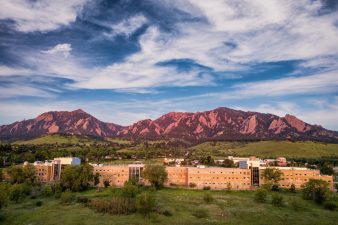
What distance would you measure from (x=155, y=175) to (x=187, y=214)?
39.7 metres

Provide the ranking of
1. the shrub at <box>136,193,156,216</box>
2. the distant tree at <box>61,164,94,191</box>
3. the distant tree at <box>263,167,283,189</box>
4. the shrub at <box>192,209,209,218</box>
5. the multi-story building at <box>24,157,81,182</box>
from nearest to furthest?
the shrub at <box>192,209,209,218</box> → the shrub at <box>136,193,156,216</box> → the distant tree at <box>61,164,94,191</box> → the distant tree at <box>263,167,283,189</box> → the multi-story building at <box>24,157,81,182</box>

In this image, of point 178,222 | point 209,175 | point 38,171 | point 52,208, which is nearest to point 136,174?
point 209,175

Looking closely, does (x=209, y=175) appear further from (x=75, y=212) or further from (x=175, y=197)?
(x=75, y=212)

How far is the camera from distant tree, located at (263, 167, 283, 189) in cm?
11475

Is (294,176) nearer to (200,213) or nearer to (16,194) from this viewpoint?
(200,213)

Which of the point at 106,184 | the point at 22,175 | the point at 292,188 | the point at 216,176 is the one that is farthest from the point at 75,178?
the point at 292,188

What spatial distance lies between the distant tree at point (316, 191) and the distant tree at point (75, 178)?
6773cm

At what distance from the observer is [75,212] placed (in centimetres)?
7488

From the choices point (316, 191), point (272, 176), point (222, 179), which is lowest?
point (316, 191)

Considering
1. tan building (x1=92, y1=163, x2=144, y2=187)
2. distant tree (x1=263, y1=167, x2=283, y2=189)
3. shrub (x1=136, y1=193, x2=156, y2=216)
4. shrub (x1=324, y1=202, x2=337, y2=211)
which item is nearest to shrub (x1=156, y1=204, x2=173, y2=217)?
shrub (x1=136, y1=193, x2=156, y2=216)

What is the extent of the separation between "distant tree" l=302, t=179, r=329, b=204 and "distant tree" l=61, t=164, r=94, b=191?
67.7m

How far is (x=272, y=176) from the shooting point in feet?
378

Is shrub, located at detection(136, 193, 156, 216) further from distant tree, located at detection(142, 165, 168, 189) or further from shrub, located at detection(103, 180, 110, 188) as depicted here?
shrub, located at detection(103, 180, 110, 188)

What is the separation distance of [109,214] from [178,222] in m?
16.8
